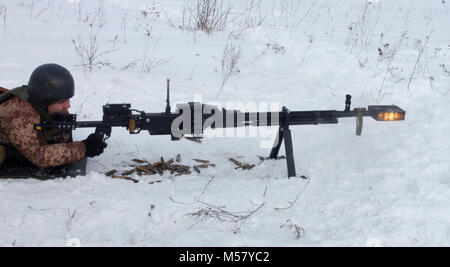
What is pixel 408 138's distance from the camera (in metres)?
4.87

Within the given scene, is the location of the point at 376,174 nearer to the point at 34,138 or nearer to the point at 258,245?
the point at 258,245

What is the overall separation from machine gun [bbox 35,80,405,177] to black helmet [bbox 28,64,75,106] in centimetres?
22

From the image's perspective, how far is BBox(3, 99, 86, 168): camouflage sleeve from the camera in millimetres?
3953

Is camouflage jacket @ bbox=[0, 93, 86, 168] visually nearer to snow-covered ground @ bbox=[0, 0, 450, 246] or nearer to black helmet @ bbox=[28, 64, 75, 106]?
black helmet @ bbox=[28, 64, 75, 106]

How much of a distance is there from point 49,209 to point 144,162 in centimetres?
149

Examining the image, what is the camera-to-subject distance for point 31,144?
13.2ft

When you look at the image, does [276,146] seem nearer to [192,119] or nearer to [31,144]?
[192,119]

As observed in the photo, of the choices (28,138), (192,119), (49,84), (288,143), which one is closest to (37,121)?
(28,138)

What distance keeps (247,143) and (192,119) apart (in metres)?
1.44

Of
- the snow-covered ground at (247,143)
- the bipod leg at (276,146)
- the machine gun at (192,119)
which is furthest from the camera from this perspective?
the bipod leg at (276,146)

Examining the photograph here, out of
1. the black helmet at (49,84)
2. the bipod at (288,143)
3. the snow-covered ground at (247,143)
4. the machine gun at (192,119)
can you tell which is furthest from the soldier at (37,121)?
the bipod at (288,143)

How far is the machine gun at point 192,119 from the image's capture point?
13.4 feet

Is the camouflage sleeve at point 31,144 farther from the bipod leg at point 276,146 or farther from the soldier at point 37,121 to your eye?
the bipod leg at point 276,146
